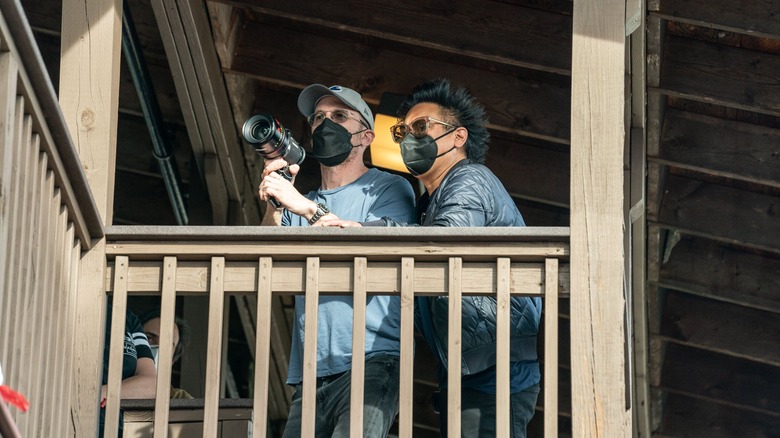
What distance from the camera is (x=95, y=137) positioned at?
4891mm

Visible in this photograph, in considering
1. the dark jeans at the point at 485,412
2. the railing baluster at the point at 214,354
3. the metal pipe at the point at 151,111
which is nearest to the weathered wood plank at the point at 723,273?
the metal pipe at the point at 151,111

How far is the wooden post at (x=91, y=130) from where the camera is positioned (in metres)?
4.68

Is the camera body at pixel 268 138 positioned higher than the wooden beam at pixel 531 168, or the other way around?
the wooden beam at pixel 531 168

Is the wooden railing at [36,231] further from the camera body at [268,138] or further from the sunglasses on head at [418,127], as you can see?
the sunglasses on head at [418,127]

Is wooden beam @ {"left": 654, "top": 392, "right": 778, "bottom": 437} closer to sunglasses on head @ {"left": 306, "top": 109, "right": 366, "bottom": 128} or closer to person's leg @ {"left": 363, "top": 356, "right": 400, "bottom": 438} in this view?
sunglasses on head @ {"left": 306, "top": 109, "right": 366, "bottom": 128}

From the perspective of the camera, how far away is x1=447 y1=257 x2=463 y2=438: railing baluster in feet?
15.0

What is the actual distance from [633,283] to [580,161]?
124 inches

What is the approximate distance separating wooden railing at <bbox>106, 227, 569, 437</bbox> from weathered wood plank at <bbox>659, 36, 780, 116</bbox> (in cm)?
244

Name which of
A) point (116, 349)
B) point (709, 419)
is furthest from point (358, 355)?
point (709, 419)

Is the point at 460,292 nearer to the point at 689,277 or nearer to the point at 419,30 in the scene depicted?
the point at 419,30

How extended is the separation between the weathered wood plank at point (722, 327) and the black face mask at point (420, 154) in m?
3.63

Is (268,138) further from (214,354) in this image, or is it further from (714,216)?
(714,216)

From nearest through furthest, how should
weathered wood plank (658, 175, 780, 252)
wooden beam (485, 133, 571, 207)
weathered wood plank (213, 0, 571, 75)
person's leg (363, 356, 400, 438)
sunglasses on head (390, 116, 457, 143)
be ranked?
person's leg (363, 356, 400, 438)
sunglasses on head (390, 116, 457, 143)
weathered wood plank (213, 0, 571, 75)
weathered wood plank (658, 175, 780, 252)
wooden beam (485, 133, 571, 207)

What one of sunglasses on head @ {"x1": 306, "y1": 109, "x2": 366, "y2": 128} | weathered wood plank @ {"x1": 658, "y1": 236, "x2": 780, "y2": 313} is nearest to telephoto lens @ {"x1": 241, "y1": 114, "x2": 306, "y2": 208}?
sunglasses on head @ {"x1": 306, "y1": 109, "x2": 366, "y2": 128}
